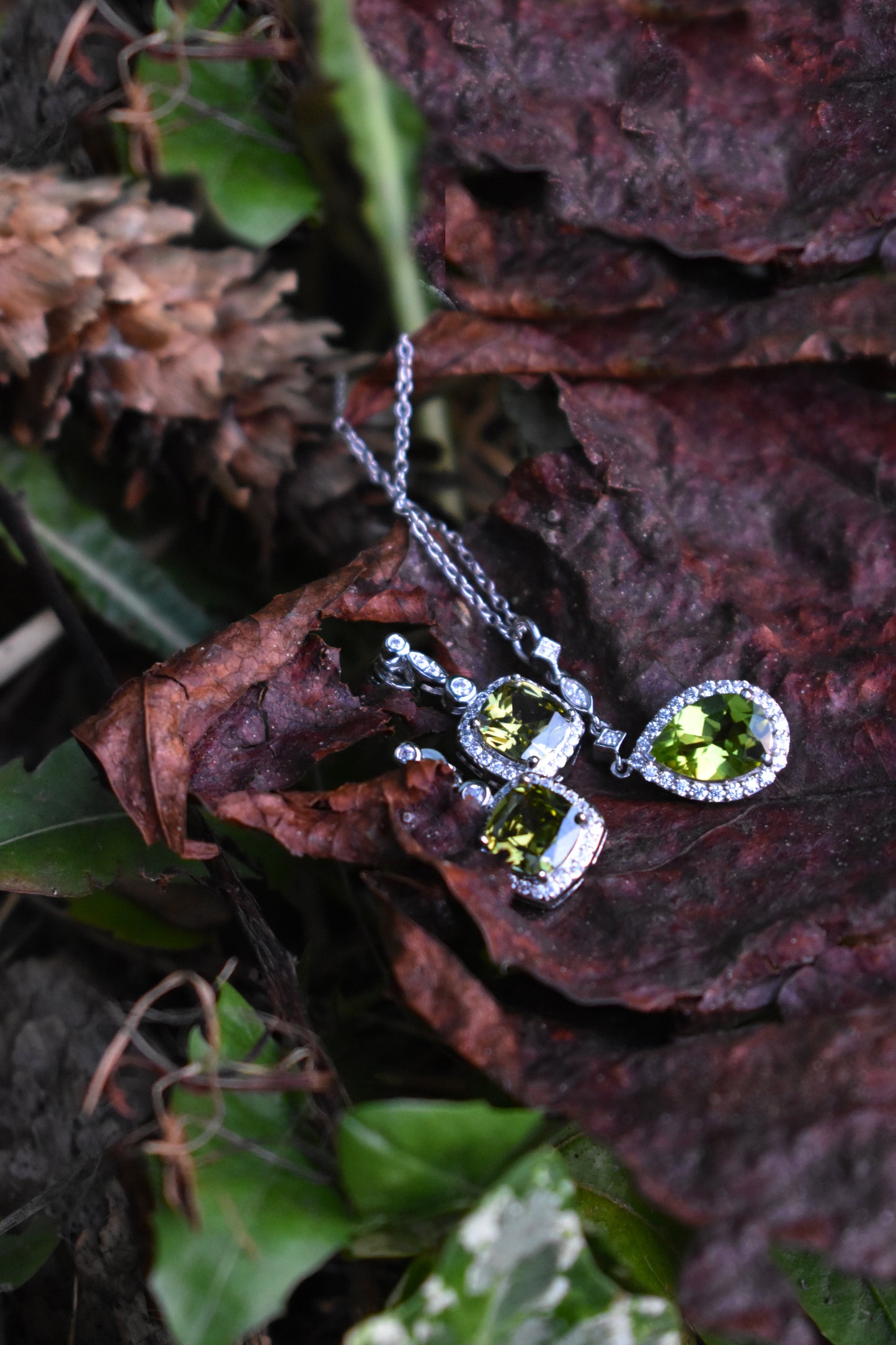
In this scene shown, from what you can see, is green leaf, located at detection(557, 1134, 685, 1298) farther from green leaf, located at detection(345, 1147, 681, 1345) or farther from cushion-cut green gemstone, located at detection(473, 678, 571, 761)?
cushion-cut green gemstone, located at detection(473, 678, 571, 761)

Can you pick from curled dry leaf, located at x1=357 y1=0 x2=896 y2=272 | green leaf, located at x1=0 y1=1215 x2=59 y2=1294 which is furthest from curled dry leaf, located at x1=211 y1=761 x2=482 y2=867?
curled dry leaf, located at x1=357 y1=0 x2=896 y2=272

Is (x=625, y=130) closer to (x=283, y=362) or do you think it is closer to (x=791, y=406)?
(x=791, y=406)

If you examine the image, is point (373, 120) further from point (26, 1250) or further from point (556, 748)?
point (26, 1250)

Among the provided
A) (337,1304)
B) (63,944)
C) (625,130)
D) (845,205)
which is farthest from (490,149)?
(337,1304)

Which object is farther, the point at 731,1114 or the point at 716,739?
the point at 716,739

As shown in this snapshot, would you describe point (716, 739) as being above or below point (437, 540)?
below

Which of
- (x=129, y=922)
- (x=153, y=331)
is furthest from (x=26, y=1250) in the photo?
(x=153, y=331)

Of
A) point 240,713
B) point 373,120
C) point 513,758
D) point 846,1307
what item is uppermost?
point 373,120

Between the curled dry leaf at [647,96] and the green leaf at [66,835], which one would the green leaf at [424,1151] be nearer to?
the green leaf at [66,835]
